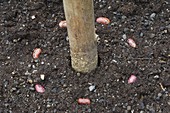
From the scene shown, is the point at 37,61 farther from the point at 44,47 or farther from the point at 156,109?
the point at 156,109

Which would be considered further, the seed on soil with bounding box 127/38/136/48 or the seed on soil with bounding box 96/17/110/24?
the seed on soil with bounding box 96/17/110/24

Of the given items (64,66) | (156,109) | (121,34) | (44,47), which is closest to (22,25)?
(44,47)

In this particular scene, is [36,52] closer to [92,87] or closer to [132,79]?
[92,87]

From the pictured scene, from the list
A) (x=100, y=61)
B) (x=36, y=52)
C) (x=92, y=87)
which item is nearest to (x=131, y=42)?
(x=100, y=61)

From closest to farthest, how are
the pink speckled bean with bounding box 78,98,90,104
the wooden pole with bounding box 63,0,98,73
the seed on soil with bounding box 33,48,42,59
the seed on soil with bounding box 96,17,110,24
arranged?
the wooden pole with bounding box 63,0,98,73 → the pink speckled bean with bounding box 78,98,90,104 → the seed on soil with bounding box 33,48,42,59 → the seed on soil with bounding box 96,17,110,24

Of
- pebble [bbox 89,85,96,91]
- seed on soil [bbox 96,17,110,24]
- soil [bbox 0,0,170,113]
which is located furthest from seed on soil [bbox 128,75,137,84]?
seed on soil [bbox 96,17,110,24]

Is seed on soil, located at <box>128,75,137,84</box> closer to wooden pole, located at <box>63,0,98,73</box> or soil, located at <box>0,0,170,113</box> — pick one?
soil, located at <box>0,0,170,113</box>
